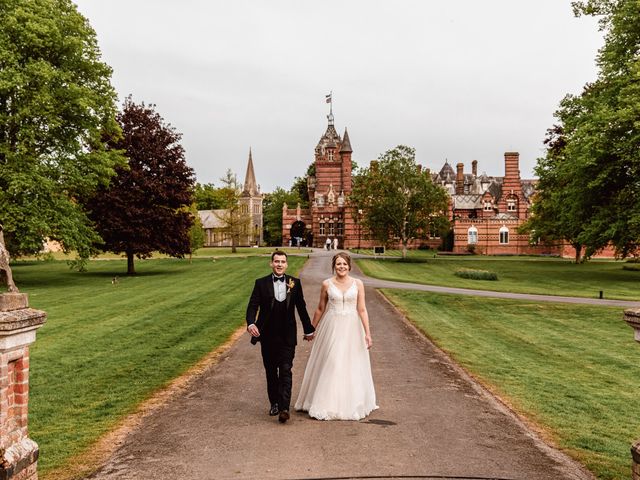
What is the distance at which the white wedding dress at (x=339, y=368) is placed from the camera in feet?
24.6

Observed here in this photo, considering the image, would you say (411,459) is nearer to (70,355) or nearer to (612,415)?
(612,415)

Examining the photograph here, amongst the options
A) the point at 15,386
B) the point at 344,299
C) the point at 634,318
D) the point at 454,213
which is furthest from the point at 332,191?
the point at 15,386

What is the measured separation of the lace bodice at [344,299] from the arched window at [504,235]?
6731 centimetres

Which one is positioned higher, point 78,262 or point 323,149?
point 323,149

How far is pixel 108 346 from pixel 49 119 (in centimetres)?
1817

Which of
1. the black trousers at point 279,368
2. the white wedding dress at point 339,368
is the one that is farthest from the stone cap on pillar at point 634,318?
the black trousers at point 279,368

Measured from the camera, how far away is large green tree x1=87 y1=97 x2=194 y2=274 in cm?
3600

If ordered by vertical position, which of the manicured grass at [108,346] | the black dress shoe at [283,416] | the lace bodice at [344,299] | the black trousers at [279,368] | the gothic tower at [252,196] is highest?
the gothic tower at [252,196]

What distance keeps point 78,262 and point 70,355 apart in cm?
2066

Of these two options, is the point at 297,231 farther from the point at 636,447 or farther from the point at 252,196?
the point at 636,447

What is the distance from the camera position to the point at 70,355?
12500mm

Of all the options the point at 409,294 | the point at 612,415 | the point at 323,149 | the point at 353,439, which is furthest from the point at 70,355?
the point at 323,149

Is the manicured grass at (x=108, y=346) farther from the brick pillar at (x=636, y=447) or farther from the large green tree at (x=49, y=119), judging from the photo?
the brick pillar at (x=636, y=447)

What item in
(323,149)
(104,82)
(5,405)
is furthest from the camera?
(323,149)
